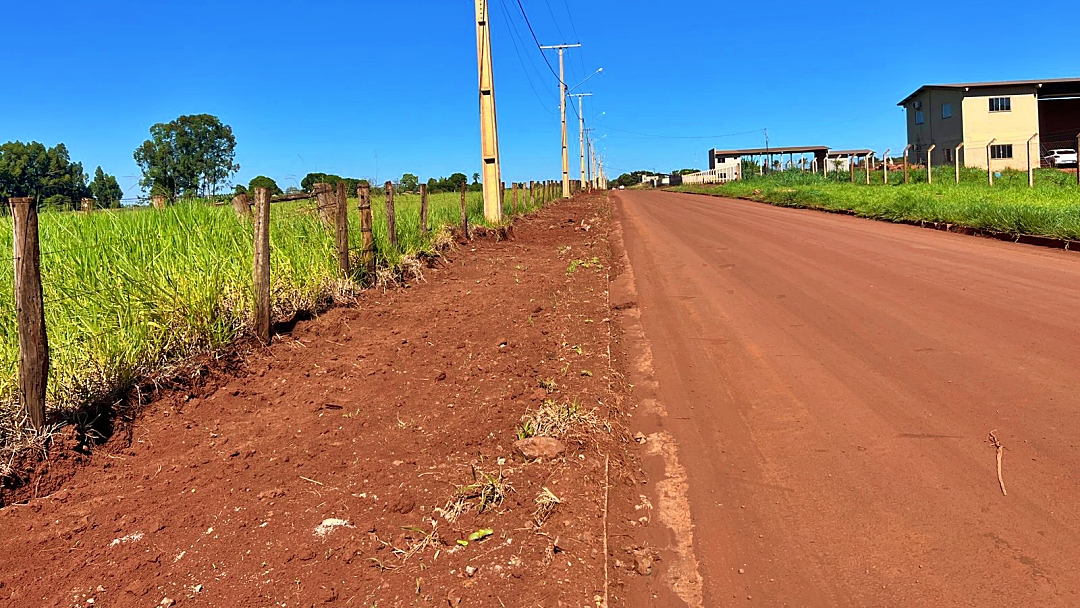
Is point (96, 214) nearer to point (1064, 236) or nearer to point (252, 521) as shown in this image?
→ point (252, 521)

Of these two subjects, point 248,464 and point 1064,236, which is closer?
point 248,464

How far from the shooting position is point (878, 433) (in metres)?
4.49

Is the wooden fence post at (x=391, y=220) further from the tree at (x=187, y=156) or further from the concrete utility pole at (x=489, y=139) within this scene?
the concrete utility pole at (x=489, y=139)

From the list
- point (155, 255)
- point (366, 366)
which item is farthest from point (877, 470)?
point (155, 255)

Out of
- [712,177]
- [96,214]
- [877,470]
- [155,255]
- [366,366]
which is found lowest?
[877,470]

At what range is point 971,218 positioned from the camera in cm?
1531

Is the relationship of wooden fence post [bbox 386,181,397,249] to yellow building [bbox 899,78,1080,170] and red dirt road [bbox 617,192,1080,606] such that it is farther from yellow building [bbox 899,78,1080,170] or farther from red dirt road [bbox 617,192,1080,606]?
yellow building [bbox 899,78,1080,170]

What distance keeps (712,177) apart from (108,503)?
93.2 metres

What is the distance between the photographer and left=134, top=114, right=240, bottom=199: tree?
921 cm

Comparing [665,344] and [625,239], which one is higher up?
[625,239]

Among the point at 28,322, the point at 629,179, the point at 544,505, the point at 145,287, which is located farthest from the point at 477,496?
the point at 629,179

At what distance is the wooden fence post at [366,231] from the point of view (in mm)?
9359

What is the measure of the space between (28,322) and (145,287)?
4.85 ft

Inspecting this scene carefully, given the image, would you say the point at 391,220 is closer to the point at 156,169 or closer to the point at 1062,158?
the point at 156,169
